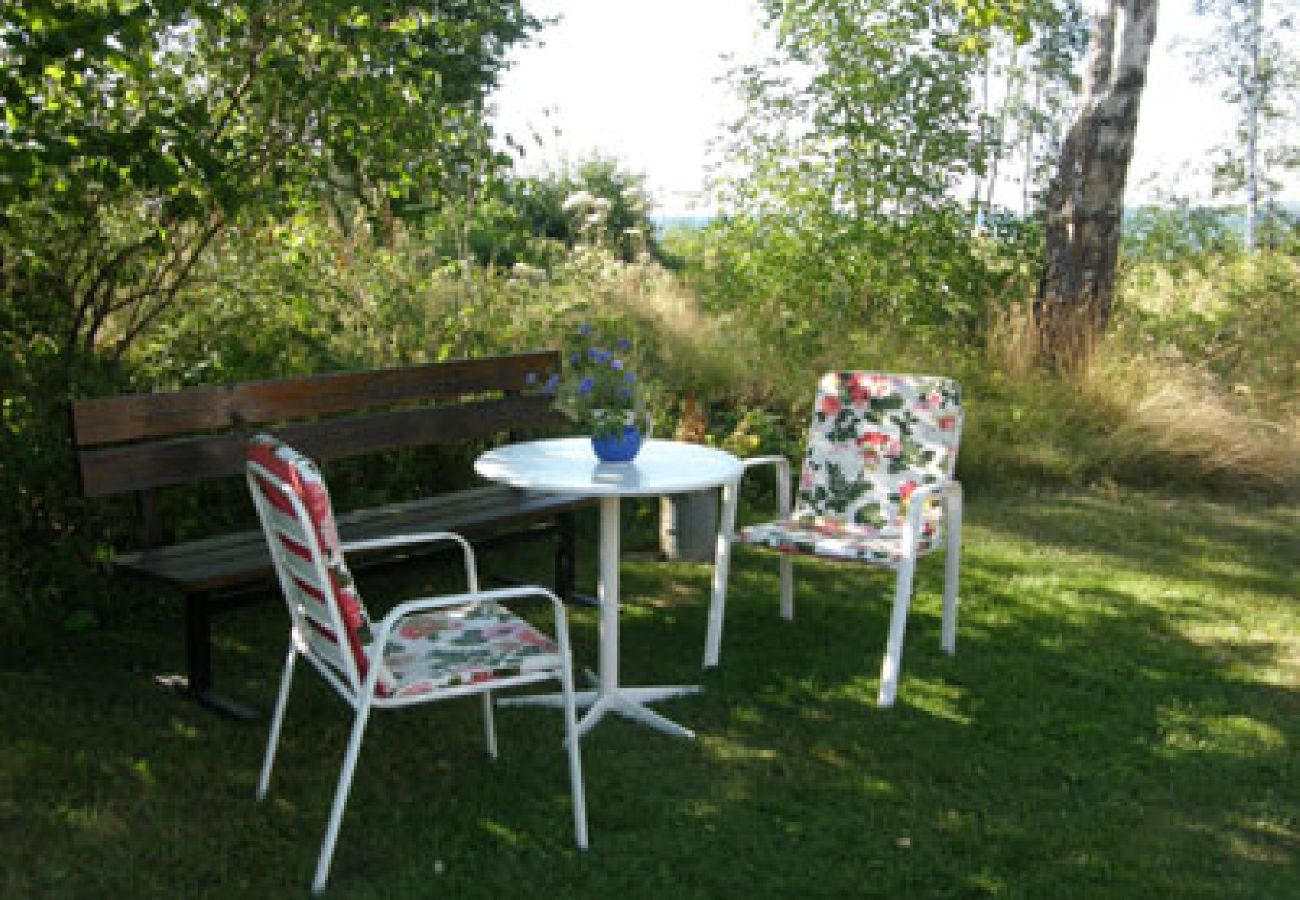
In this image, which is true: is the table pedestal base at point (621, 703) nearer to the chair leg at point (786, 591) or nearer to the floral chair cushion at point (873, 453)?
the floral chair cushion at point (873, 453)

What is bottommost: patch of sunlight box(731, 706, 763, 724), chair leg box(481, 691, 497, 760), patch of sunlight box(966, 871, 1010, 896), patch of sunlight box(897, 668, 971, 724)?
patch of sunlight box(897, 668, 971, 724)

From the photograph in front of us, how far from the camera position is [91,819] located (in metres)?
3.22

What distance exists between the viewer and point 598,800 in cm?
345

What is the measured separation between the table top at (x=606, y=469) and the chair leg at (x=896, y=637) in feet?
2.17

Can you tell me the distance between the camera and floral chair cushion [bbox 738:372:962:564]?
15.7ft

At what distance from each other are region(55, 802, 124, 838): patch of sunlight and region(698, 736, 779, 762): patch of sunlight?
162 cm

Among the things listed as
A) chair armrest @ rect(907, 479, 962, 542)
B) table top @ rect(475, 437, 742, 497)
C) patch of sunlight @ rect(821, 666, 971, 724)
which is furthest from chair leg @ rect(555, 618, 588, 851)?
chair armrest @ rect(907, 479, 962, 542)

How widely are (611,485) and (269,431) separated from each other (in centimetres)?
164

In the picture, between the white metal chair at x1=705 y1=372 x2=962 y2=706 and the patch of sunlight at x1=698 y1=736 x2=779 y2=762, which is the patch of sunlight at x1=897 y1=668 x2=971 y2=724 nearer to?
the white metal chair at x1=705 y1=372 x2=962 y2=706

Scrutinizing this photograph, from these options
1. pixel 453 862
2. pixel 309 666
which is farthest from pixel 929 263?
pixel 453 862

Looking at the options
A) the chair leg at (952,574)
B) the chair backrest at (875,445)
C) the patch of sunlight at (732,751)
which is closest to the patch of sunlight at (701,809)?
the patch of sunlight at (732,751)

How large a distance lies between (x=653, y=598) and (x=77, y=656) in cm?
219

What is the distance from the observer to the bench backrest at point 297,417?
4.06 m

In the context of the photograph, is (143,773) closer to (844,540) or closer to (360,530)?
(360,530)
